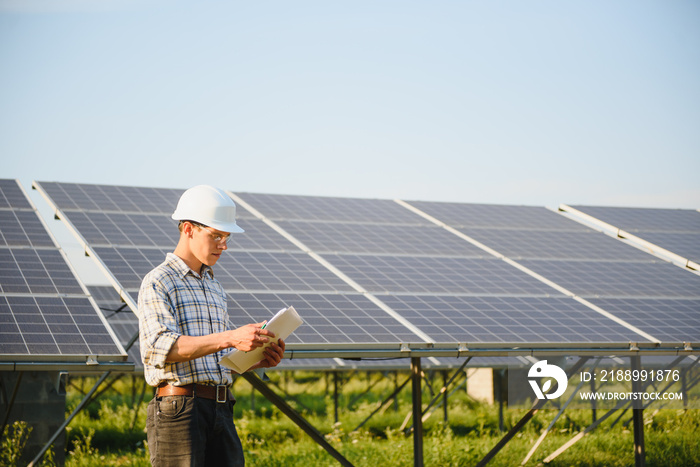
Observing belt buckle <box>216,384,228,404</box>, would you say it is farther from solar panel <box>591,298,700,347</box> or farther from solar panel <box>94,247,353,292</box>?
solar panel <box>591,298,700,347</box>

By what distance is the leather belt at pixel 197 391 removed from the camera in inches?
176

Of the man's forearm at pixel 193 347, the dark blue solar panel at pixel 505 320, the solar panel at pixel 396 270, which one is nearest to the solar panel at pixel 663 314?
the solar panel at pixel 396 270

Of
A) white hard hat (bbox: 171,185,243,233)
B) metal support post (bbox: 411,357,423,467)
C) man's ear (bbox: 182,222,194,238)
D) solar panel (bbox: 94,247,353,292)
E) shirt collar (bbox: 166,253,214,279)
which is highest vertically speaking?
white hard hat (bbox: 171,185,243,233)

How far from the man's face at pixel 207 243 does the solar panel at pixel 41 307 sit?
260 centimetres

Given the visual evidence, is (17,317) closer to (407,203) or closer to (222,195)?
(222,195)

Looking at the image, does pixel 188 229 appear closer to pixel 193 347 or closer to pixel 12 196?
pixel 193 347

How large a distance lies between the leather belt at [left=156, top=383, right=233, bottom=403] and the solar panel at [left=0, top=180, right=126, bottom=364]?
254cm

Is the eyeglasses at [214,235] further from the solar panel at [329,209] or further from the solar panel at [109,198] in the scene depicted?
the solar panel at [329,209]

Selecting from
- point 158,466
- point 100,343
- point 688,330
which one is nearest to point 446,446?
point 688,330

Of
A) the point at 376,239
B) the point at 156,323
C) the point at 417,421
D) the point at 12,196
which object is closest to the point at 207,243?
the point at 156,323

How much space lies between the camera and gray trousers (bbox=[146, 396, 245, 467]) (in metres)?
4.39

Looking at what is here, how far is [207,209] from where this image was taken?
464 centimetres

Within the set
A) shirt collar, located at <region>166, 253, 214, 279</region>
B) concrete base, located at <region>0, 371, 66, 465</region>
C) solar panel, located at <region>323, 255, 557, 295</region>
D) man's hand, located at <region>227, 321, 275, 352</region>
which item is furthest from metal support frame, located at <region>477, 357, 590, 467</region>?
concrete base, located at <region>0, 371, 66, 465</region>

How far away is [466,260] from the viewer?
11.1m
